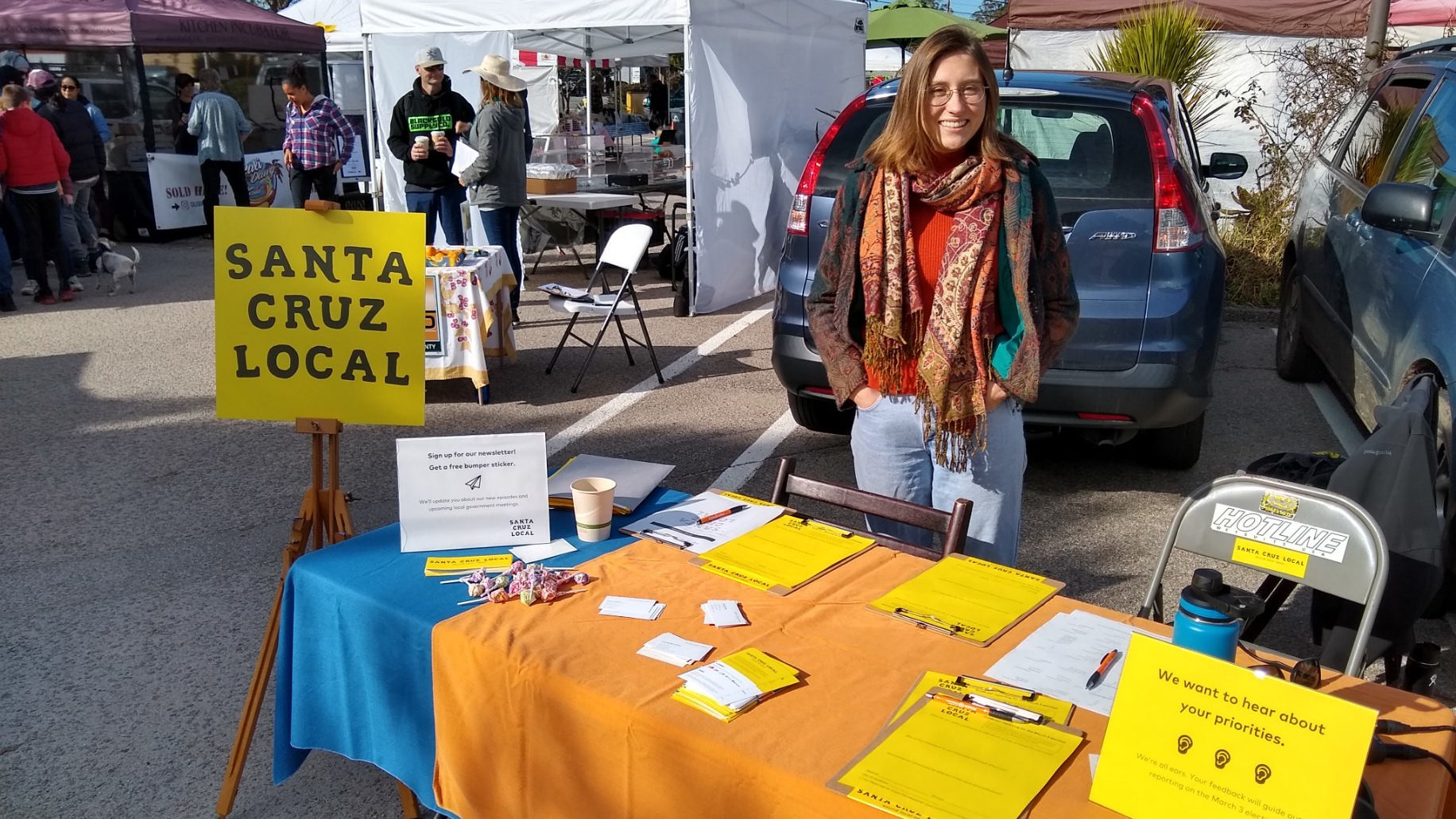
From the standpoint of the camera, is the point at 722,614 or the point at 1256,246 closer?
the point at 722,614

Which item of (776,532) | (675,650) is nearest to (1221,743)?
(675,650)

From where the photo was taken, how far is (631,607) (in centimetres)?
217

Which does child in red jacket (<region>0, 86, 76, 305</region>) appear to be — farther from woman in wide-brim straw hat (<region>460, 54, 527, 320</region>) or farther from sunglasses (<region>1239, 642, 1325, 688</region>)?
sunglasses (<region>1239, 642, 1325, 688</region>)

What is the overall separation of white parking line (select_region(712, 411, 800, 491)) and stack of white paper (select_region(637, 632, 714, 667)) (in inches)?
115

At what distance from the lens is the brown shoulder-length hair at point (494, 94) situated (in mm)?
8086

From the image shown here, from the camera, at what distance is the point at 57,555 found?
4.40m

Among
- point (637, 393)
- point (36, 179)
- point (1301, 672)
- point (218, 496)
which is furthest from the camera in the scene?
point (36, 179)

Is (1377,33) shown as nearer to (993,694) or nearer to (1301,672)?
(1301,672)

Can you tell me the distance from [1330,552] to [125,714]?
3.22 metres

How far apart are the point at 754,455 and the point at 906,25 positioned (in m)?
16.5

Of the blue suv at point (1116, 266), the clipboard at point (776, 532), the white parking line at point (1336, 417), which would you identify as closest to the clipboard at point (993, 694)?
the clipboard at point (776, 532)

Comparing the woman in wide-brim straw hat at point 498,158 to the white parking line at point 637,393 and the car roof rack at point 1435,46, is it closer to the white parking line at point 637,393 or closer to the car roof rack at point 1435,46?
the white parking line at point 637,393

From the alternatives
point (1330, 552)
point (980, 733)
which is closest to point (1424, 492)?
point (1330, 552)

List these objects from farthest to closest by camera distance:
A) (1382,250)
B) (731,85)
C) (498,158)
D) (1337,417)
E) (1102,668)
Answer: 1. (731,85)
2. (498,158)
3. (1337,417)
4. (1382,250)
5. (1102,668)
